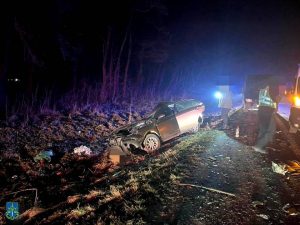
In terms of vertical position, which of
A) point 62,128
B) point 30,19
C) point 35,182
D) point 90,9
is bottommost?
point 35,182

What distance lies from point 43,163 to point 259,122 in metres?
11.2

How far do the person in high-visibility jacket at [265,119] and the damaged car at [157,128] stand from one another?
2.93 metres

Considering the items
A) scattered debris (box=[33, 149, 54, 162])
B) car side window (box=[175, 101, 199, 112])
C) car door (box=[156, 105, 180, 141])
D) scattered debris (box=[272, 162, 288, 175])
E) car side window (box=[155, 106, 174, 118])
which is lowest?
scattered debris (box=[33, 149, 54, 162])

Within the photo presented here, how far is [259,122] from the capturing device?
14.9 meters

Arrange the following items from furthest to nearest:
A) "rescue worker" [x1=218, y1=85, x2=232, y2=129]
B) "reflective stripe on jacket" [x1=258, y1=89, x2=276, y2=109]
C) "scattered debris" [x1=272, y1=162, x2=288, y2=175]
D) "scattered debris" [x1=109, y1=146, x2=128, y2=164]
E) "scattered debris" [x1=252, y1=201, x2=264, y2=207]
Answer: "reflective stripe on jacket" [x1=258, y1=89, x2=276, y2=109] → "rescue worker" [x1=218, y1=85, x2=232, y2=129] → "scattered debris" [x1=109, y1=146, x2=128, y2=164] → "scattered debris" [x1=272, y1=162, x2=288, y2=175] → "scattered debris" [x1=252, y1=201, x2=264, y2=207]

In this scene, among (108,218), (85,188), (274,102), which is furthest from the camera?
(274,102)

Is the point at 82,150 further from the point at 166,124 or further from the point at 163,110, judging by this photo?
the point at 163,110

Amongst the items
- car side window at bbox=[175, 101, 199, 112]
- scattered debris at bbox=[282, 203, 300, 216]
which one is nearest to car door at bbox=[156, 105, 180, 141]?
car side window at bbox=[175, 101, 199, 112]

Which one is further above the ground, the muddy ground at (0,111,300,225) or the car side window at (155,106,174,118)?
the car side window at (155,106,174,118)

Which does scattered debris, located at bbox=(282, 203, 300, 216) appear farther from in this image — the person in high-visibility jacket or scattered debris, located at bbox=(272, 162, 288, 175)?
the person in high-visibility jacket

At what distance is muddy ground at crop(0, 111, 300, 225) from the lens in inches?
204

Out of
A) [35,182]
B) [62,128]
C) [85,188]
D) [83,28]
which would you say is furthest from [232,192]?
[83,28]

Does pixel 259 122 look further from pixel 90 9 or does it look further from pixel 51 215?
pixel 90 9

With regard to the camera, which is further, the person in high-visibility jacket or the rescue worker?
the rescue worker
